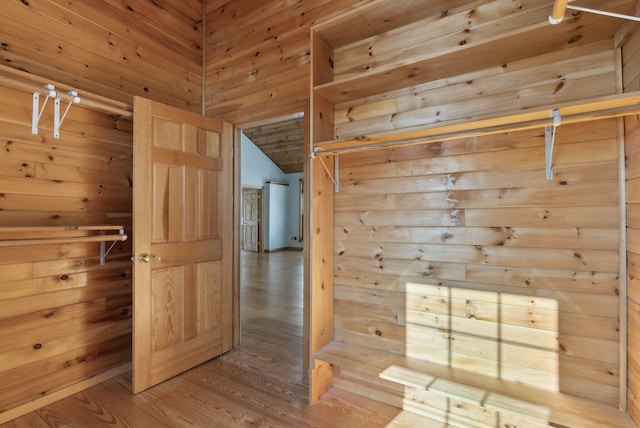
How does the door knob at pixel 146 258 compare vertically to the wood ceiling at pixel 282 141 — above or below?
below

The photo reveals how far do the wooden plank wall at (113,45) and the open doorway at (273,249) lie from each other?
32.0 inches

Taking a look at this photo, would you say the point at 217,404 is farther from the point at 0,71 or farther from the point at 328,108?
the point at 0,71

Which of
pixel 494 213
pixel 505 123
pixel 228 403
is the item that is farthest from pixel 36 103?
pixel 494 213

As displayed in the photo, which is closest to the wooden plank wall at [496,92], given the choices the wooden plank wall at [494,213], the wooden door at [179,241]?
the wooden plank wall at [494,213]

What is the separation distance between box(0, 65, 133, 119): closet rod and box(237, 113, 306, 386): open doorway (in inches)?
40.7

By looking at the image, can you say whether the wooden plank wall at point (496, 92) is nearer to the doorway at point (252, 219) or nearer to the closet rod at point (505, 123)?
the closet rod at point (505, 123)

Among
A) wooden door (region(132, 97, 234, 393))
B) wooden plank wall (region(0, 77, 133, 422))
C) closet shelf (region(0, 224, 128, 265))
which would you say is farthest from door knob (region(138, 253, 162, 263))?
wooden plank wall (region(0, 77, 133, 422))

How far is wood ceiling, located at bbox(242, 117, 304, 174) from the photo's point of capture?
8391 millimetres

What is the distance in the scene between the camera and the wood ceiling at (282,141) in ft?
27.5

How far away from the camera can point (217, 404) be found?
203 cm

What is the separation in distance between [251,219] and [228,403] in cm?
839

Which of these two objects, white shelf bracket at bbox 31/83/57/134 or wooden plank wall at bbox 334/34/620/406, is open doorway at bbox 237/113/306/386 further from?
white shelf bracket at bbox 31/83/57/134

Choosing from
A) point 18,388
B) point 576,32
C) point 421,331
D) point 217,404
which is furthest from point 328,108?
point 18,388

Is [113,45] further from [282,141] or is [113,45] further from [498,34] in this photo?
[282,141]
